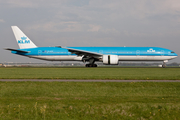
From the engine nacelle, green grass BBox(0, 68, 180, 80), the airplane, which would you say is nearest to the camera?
green grass BBox(0, 68, 180, 80)

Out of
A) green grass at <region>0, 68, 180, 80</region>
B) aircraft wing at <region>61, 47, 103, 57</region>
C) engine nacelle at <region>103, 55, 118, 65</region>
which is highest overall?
aircraft wing at <region>61, 47, 103, 57</region>

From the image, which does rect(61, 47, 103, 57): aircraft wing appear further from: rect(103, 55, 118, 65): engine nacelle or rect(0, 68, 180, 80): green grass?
rect(0, 68, 180, 80): green grass

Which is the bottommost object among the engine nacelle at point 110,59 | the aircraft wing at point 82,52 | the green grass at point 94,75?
the green grass at point 94,75

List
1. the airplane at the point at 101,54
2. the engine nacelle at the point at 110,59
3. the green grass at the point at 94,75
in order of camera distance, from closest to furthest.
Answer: the green grass at the point at 94,75
the engine nacelle at the point at 110,59
the airplane at the point at 101,54

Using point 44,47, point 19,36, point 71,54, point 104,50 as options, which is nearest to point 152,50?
point 104,50

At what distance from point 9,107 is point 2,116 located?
0.88 m

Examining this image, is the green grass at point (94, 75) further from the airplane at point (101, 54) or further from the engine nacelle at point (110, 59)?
the airplane at point (101, 54)

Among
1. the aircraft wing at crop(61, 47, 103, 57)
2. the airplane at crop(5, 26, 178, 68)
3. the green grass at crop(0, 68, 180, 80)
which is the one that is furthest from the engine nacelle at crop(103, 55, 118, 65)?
the green grass at crop(0, 68, 180, 80)

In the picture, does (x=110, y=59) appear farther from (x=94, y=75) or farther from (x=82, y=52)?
(x=94, y=75)

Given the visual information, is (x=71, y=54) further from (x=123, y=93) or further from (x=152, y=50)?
(x=123, y=93)

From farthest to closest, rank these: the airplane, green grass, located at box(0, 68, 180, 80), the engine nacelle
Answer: the airplane → the engine nacelle → green grass, located at box(0, 68, 180, 80)

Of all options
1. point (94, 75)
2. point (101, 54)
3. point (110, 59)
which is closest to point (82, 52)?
point (101, 54)

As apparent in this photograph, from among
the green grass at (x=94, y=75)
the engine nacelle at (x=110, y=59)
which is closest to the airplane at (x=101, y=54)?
the engine nacelle at (x=110, y=59)

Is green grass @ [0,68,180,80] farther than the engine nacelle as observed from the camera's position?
No
